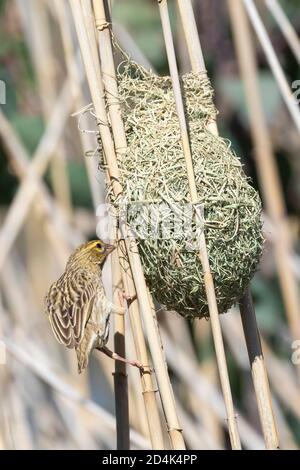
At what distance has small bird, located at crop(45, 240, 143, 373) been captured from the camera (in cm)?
345

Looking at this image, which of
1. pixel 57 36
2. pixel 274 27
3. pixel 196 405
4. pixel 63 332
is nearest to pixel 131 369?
pixel 63 332

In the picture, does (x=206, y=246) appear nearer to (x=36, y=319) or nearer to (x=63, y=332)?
(x=63, y=332)

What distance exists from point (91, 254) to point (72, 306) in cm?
23

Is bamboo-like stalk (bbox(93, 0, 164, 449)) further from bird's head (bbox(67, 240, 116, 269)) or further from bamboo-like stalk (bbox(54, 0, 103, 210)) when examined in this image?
bamboo-like stalk (bbox(54, 0, 103, 210))

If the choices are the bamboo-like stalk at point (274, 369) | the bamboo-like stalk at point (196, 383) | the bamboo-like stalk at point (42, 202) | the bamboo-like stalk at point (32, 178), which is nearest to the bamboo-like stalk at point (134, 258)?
the bamboo-like stalk at point (32, 178)

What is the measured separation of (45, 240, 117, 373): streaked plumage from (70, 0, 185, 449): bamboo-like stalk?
706 mm

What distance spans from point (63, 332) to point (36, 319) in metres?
1.88

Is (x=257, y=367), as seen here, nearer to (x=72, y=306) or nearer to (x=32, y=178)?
(x=72, y=306)

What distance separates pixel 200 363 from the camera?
5367 mm

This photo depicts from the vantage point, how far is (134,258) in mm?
2670

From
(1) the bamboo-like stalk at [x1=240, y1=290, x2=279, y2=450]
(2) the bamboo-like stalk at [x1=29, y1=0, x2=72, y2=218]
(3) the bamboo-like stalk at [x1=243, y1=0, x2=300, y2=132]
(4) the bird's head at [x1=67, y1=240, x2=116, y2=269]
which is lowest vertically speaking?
(1) the bamboo-like stalk at [x1=240, y1=290, x2=279, y2=450]

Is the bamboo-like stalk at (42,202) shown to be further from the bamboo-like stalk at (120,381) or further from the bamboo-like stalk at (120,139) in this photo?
the bamboo-like stalk at (120,139)

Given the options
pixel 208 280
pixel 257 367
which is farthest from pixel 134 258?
pixel 257 367

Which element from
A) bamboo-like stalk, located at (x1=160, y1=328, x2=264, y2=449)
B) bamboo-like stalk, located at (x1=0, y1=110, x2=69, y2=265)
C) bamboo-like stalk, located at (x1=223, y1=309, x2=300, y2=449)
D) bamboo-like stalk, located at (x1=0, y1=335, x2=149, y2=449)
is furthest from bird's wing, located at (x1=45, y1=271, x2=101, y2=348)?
bamboo-like stalk, located at (x1=223, y1=309, x2=300, y2=449)
